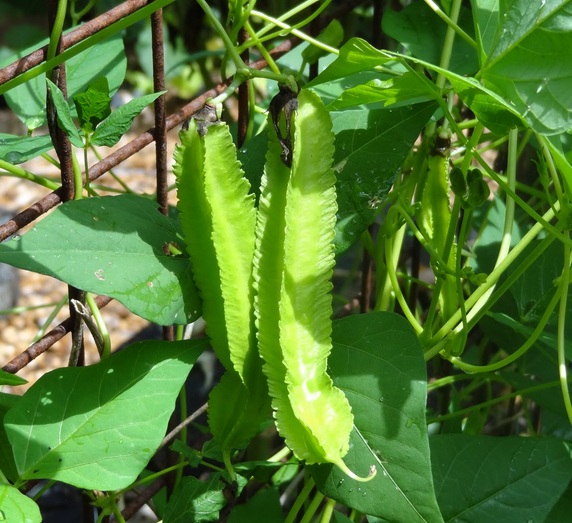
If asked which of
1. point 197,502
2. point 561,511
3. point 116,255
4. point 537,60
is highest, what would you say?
point 537,60

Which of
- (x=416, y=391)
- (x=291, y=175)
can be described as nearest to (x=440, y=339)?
(x=416, y=391)

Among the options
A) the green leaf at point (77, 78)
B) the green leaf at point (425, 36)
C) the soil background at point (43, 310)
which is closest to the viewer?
the green leaf at point (77, 78)

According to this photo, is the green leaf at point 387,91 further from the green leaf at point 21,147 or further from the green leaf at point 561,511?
the green leaf at point 561,511

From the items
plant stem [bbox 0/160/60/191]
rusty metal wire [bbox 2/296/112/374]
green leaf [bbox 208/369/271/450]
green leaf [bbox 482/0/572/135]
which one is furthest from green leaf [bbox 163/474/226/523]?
green leaf [bbox 482/0/572/135]

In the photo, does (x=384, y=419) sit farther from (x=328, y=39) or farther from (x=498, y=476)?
(x=328, y=39)

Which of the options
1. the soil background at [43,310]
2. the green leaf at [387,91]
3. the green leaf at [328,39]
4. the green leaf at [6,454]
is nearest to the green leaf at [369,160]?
the green leaf at [387,91]

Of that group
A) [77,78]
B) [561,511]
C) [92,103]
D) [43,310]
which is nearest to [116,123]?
[92,103]

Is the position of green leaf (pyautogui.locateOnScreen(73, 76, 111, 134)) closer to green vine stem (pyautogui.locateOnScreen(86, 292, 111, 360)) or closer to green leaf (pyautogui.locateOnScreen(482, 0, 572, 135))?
green vine stem (pyautogui.locateOnScreen(86, 292, 111, 360))
